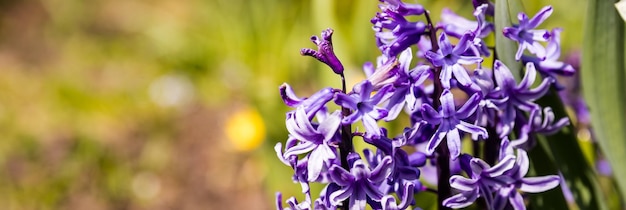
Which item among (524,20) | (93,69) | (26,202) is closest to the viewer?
(524,20)

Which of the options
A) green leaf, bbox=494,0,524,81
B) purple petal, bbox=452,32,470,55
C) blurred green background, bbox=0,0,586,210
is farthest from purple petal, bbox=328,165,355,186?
blurred green background, bbox=0,0,586,210

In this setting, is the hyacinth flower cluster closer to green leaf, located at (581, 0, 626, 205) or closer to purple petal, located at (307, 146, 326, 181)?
purple petal, located at (307, 146, 326, 181)

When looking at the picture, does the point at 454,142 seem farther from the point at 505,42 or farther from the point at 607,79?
the point at 607,79

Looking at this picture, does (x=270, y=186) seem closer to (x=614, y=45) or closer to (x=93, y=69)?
(x=614, y=45)

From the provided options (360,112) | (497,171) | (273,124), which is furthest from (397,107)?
(273,124)

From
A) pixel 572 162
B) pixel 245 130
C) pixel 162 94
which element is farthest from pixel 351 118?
pixel 162 94
